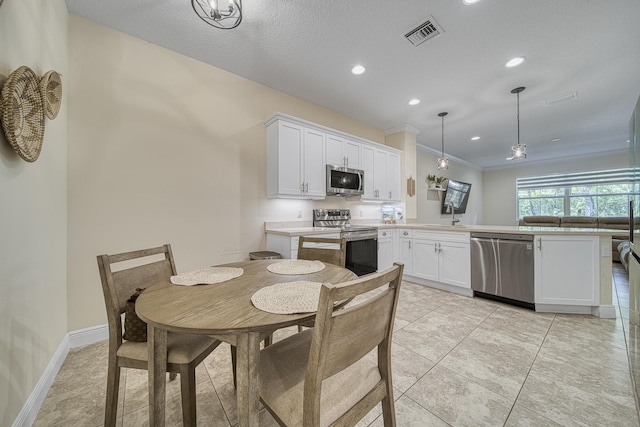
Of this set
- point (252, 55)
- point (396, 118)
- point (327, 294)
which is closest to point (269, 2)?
point (252, 55)

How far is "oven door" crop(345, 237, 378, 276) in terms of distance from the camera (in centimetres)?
329

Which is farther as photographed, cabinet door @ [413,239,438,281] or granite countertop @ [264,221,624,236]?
cabinet door @ [413,239,438,281]

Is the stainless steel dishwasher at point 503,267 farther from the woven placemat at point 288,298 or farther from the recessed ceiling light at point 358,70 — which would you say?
the woven placemat at point 288,298

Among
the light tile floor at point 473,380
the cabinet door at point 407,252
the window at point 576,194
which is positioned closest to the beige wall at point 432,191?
the window at point 576,194

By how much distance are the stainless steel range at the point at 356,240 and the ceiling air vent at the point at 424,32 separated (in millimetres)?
2225

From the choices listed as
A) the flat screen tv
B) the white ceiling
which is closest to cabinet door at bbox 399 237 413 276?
the white ceiling

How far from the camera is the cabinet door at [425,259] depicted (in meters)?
3.41

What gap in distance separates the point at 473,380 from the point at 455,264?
1.89 meters

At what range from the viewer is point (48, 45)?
5.28 ft

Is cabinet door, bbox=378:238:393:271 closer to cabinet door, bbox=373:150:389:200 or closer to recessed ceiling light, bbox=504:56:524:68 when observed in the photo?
cabinet door, bbox=373:150:389:200

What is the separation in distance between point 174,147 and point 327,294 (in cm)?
257

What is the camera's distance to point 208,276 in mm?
1301

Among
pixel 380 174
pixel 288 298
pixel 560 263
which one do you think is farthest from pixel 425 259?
pixel 288 298

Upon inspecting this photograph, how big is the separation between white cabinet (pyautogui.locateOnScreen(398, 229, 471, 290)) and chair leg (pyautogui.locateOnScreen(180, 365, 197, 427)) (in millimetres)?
3244
